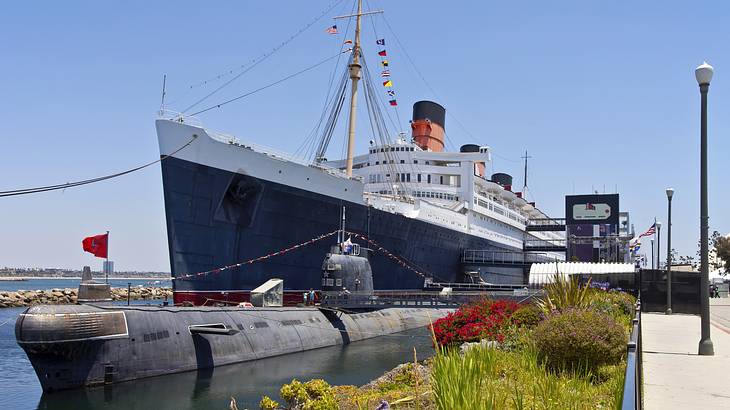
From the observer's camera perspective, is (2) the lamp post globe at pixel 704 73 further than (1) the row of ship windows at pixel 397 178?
No

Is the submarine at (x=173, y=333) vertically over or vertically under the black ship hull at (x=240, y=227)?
under

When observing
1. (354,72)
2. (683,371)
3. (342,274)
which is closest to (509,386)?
(683,371)

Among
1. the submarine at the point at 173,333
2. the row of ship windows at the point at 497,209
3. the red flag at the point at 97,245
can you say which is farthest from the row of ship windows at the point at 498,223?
the red flag at the point at 97,245

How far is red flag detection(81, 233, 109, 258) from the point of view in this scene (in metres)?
16.9

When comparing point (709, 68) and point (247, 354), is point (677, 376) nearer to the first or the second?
point (709, 68)

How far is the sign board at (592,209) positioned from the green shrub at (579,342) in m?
43.4

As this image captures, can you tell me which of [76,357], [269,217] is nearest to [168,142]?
[269,217]

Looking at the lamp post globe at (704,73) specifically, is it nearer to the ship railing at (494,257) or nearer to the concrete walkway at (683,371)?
the concrete walkway at (683,371)

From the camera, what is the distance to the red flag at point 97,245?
16.9 metres

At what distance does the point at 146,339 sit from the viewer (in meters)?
16.7

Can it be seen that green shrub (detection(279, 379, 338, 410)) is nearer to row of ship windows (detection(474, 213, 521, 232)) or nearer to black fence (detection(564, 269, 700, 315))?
black fence (detection(564, 269, 700, 315))

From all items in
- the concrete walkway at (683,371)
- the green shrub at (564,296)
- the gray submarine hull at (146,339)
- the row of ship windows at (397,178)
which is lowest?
the gray submarine hull at (146,339)

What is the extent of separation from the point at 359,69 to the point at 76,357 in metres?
23.8

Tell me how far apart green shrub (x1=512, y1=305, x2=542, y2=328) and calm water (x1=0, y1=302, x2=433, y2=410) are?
6264 millimetres
